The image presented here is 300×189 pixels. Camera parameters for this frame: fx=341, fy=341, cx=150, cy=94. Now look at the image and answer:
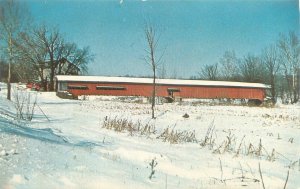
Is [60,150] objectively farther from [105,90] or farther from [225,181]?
[105,90]

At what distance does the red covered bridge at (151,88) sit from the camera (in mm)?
37438

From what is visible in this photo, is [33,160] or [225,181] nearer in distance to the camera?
[33,160]

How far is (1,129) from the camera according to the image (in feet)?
16.3

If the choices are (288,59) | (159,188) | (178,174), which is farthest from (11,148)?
(288,59)

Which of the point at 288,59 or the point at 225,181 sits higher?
the point at 288,59

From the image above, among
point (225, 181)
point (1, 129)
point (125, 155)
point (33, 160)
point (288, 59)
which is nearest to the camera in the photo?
point (33, 160)

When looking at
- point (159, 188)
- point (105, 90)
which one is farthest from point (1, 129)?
point (105, 90)

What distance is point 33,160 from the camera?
389cm

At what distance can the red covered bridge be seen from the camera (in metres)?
37.4

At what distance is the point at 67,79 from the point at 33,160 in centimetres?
3444

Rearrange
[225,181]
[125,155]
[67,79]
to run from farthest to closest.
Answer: [67,79] → [125,155] → [225,181]

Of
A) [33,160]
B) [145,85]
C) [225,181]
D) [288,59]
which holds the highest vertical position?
[288,59]

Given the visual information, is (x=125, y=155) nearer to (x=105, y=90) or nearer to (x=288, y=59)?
(x=288, y=59)

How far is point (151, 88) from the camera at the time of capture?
127 ft
